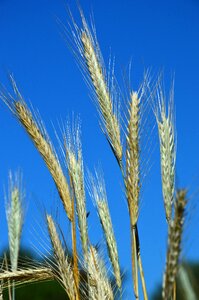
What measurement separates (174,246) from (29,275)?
1504mm

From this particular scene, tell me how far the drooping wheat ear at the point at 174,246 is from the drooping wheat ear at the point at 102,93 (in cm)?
106

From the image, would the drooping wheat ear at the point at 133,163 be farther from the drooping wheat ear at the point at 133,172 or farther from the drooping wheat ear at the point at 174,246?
the drooping wheat ear at the point at 174,246

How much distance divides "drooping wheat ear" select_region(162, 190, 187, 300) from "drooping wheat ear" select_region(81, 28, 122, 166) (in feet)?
3.47

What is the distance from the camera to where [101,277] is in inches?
101

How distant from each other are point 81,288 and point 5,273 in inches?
15.8

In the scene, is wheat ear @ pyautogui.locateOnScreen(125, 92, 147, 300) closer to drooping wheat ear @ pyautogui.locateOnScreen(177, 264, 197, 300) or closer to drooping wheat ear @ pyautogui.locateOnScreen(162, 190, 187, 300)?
drooping wheat ear @ pyautogui.locateOnScreen(177, 264, 197, 300)

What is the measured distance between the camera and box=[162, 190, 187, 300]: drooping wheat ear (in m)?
1.41

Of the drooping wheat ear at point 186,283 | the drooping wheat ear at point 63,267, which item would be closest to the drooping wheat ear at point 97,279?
the drooping wheat ear at point 63,267

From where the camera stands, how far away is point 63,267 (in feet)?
8.45

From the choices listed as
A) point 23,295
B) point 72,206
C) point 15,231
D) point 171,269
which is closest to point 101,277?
point 72,206

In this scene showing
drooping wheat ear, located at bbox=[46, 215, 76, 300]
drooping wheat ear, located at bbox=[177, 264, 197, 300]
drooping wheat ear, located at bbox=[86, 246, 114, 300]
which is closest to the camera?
drooping wheat ear, located at bbox=[177, 264, 197, 300]

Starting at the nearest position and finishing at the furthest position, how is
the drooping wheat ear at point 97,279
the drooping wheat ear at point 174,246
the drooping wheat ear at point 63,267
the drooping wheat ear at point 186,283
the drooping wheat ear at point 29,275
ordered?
the drooping wheat ear at point 174,246 < the drooping wheat ear at point 186,283 < the drooping wheat ear at point 97,279 < the drooping wheat ear at point 63,267 < the drooping wheat ear at point 29,275

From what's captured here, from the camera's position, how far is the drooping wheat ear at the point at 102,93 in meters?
2.51

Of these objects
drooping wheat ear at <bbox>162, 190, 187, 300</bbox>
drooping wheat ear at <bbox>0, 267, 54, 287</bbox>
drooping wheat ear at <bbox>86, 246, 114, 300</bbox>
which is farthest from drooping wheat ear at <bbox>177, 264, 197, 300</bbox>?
drooping wheat ear at <bbox>0, 267, 54, 287</bbox>
